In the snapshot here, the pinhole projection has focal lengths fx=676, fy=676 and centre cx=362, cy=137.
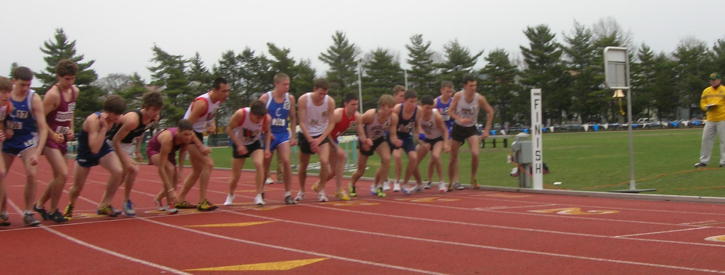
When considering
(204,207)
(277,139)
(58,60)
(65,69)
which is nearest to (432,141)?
(277,139)

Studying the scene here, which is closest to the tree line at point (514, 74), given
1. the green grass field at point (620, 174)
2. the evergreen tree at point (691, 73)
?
the evergreen tree at point (691, 73)

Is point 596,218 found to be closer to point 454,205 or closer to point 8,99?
point 454,205

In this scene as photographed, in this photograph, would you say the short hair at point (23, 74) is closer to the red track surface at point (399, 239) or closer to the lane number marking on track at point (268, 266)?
the red track surface at point (399, 239)

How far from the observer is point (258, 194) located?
31.2ft

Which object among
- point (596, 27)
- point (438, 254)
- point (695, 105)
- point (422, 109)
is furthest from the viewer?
point (596, 27)

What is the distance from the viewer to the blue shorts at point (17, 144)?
741cm

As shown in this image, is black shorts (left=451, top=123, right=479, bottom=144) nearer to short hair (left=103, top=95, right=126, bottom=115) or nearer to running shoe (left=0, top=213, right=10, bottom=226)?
short hair (left=103, top=95, right=126, bottom=115)

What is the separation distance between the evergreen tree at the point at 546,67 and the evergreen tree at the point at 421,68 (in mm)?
9060

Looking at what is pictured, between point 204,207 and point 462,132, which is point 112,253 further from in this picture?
point 462,132

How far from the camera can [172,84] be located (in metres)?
58.8

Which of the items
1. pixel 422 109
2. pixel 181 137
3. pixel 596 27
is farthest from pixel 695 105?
pixel 181 137

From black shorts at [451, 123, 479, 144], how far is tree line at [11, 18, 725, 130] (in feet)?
164

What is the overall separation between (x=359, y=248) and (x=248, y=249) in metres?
0.98

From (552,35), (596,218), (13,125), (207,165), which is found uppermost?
(552,35)
